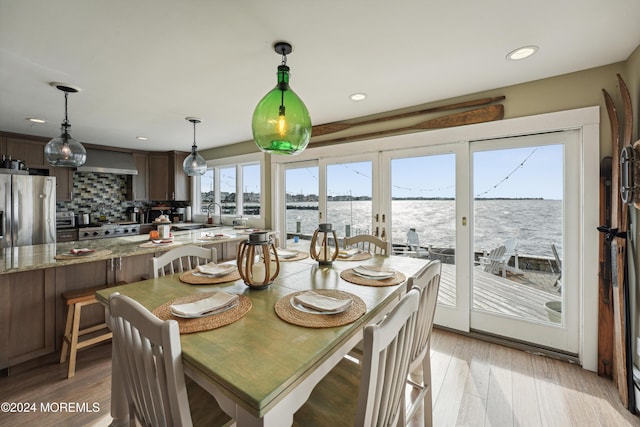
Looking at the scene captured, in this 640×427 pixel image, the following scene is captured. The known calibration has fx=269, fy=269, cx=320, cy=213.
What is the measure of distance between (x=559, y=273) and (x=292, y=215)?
310 cm

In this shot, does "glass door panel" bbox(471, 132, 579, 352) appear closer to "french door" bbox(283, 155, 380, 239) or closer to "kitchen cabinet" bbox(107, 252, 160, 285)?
"french door" bbox(283, 155, 380, 239)

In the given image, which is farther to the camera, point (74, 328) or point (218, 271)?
point (74, 328)

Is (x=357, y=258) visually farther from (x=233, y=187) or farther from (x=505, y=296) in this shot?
(x=233, y=187)

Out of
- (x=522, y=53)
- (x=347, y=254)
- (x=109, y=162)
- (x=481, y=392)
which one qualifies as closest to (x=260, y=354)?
(x=347, y=254)

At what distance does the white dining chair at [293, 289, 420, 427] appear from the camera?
0.76 m

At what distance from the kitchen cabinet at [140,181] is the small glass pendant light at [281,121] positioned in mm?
4888

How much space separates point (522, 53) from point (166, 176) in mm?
5828

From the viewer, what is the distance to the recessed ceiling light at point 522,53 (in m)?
1.81

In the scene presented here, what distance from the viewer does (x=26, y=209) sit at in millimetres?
3686

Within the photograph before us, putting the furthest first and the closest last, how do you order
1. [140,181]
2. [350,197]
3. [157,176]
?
[157,176], [140,181], [350,197]

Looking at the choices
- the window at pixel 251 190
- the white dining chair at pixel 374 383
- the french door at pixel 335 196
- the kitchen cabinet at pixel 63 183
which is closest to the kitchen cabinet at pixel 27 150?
the kitchen cabinet at pixel 63 183

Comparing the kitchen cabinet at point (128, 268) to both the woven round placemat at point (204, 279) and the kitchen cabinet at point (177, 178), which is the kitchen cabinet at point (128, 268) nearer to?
the woven round placemat at point (204, 279)

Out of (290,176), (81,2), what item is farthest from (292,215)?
(81,2)

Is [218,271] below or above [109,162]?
below
